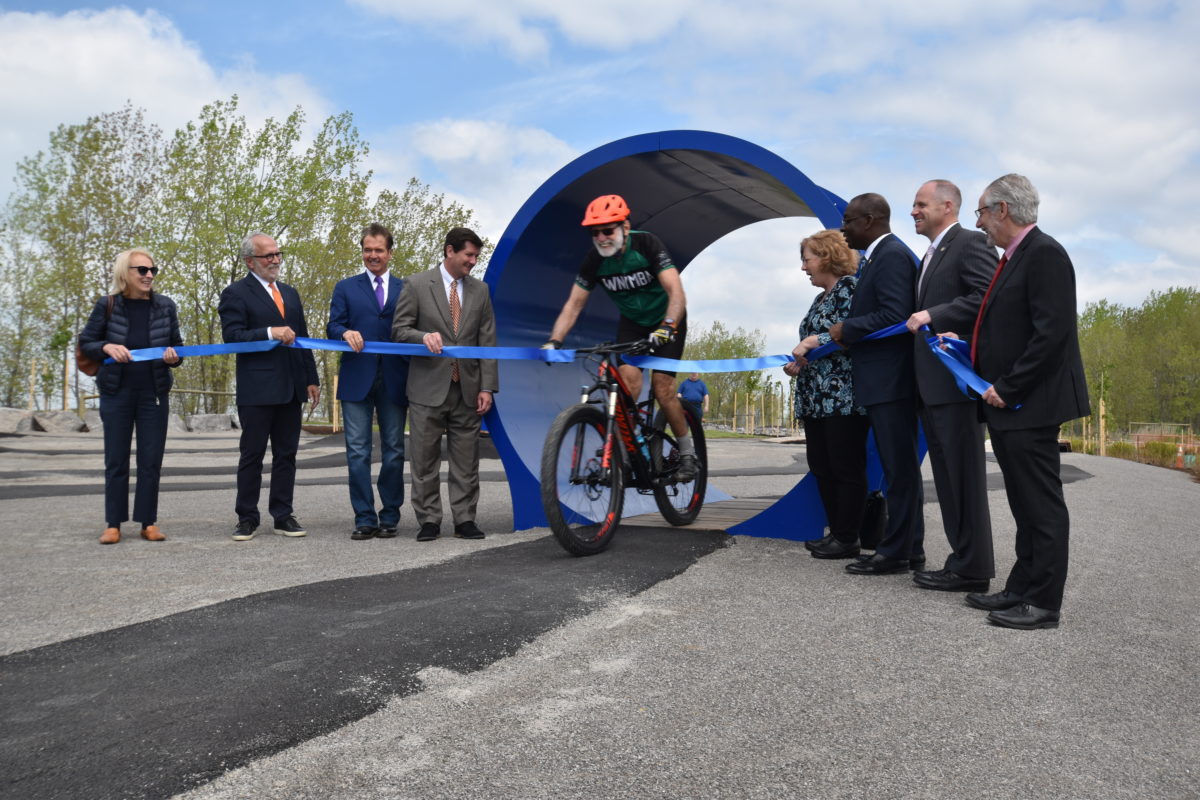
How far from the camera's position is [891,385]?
16.3 ft

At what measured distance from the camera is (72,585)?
473 cm

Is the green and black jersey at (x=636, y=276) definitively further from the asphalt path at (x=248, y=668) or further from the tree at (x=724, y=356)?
the tree at (x=724, y=356)

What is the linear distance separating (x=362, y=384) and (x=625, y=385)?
187 cm

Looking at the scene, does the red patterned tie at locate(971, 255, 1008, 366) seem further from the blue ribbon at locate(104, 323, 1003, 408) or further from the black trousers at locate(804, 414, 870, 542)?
the black trousers at locate(804, 414, 870, 542)

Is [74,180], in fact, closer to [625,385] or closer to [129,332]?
[129,332]

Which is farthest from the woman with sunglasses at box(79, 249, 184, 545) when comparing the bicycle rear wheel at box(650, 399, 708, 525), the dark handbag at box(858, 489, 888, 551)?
the dark handbag at box(858, 489, 888, 551)

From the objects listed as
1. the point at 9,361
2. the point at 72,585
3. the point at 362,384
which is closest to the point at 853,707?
the point at 72,585

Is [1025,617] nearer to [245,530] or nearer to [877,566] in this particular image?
[877,566]

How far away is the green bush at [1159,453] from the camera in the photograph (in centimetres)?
2341

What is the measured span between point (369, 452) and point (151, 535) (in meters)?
1.53

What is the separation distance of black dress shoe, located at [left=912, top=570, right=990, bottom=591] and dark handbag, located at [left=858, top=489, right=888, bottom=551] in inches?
38.7

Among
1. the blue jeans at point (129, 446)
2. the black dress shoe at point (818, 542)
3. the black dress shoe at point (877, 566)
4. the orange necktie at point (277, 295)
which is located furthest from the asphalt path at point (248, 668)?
the orange necktie at point (277, 295)

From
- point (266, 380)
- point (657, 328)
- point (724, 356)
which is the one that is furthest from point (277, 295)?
point (724, 356)

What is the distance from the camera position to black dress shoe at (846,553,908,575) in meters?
5.05
